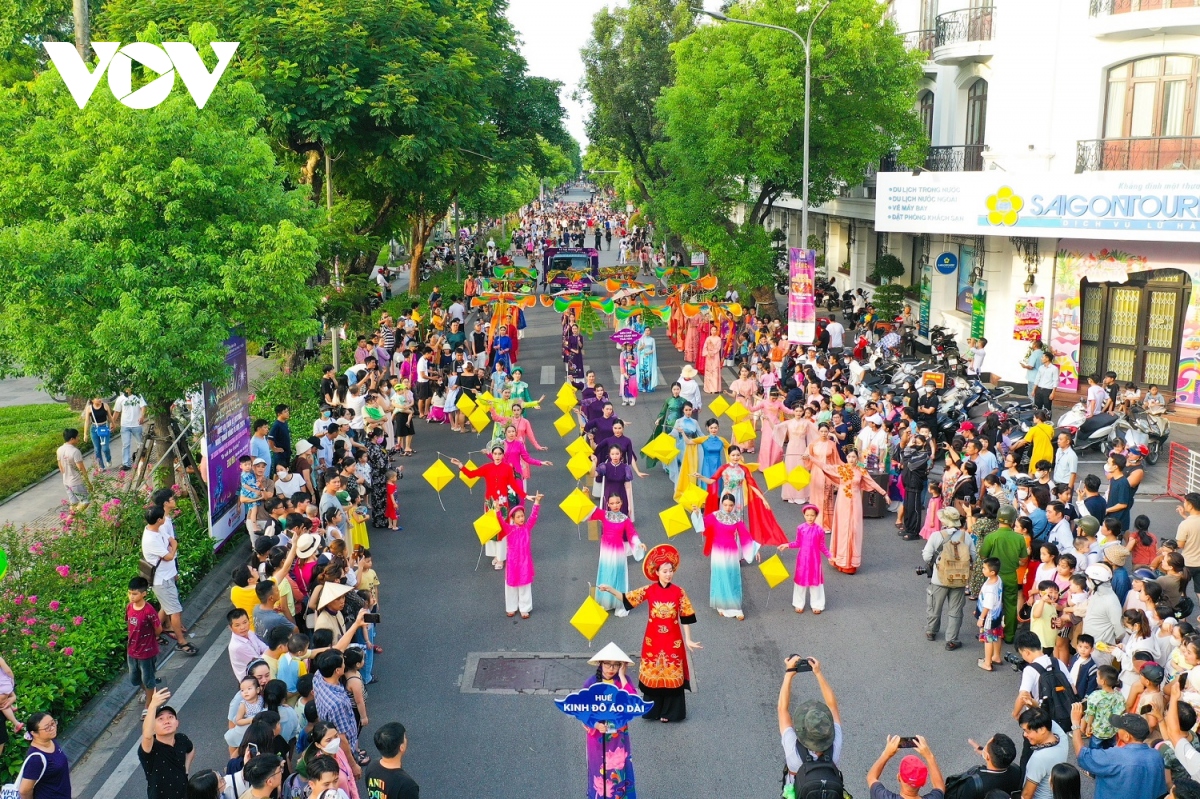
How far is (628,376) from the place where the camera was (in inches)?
877

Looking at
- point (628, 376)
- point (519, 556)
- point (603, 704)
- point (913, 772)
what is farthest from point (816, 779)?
point (628, 376)

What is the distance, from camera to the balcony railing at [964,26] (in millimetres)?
23078

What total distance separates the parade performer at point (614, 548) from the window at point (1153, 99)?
48.6ft

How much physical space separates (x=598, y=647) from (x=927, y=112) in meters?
21.9

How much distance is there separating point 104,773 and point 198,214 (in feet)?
21.2

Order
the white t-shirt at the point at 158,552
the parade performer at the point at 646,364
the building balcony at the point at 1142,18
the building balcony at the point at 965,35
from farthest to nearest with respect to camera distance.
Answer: the building balcony at the point at 965,35
the parade performer at the point at 646,364
the building balcony at the point at 1142,18
the white t-shirt at the point at 158,552

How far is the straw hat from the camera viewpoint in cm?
882

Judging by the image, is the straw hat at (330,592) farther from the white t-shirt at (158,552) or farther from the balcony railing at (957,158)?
the balcony railing at (957,158)

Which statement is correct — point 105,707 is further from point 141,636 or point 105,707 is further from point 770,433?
point 770,433

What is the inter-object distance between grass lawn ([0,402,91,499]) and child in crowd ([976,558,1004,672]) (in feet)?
45.9

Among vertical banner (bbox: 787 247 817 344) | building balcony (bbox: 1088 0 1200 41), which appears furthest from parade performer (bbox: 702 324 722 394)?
building balcony (bbox: 1088 0 1200 41)

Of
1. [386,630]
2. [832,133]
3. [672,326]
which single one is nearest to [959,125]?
[832,133]

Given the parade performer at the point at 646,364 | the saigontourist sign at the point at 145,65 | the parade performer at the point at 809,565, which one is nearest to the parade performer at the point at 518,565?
the parade performer at the point at 809,565

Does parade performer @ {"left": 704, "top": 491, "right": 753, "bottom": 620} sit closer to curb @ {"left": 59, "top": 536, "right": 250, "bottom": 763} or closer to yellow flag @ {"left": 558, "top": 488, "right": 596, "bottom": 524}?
yellow flag @ {"left": 558, "top": 488, "right": 596, "bottom": 524}
